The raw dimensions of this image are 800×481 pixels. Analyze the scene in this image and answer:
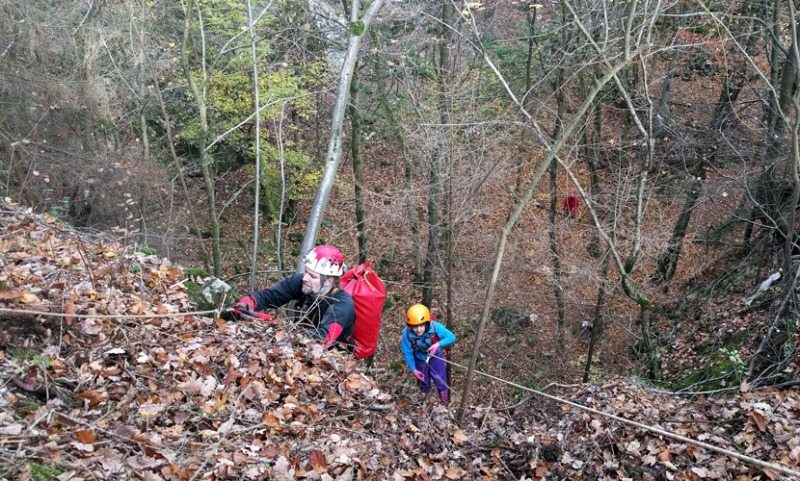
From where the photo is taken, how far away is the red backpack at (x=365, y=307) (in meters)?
5.96

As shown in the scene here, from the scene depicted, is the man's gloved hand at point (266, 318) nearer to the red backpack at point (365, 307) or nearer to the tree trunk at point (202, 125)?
the red backpack at point (365, 307)

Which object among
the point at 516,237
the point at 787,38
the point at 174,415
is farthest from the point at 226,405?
the point at 787,38

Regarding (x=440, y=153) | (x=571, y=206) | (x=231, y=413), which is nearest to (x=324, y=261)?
(x=231, y=413)

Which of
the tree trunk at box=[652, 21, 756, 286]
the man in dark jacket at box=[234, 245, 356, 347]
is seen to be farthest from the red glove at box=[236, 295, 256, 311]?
the tree trunk at box=[652, 21, 756, 286]

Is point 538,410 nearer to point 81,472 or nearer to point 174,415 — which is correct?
point 174,415

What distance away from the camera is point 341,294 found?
5.61 m

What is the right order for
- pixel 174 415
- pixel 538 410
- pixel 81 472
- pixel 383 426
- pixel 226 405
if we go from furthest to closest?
pixel 538 410 < pixel 383 426 < pixel 226 405 < pixel 174 415 < pixel 81 472

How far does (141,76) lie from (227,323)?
9.86m

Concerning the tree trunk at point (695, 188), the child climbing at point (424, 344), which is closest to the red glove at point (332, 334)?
the child climbing at point (424, 344)

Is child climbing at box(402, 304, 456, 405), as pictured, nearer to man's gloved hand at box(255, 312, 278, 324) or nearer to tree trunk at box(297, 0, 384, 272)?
tree trunk at box(297, 0, 384, 272)

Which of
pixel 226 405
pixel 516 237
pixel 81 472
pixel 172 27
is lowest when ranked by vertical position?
pixel 516 237

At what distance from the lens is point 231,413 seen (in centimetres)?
409

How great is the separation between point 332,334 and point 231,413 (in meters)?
1.52

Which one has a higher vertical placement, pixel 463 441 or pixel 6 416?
pixel 6 416
